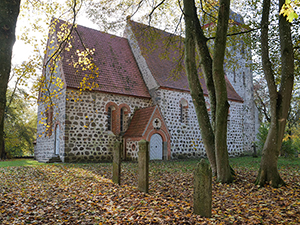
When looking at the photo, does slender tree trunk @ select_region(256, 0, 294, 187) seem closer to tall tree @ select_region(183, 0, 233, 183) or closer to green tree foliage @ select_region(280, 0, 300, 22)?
tall tree @ select_region(183, 0, 233, 183)

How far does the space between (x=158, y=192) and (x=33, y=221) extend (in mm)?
→ 3063

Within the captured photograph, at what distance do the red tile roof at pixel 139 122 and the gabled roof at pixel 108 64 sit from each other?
55.4 inches

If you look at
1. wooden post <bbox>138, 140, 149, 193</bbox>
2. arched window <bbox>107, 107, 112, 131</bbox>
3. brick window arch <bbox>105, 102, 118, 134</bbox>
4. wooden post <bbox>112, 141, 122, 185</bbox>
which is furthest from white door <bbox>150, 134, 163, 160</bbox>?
wooden post <bbox>138, 140, 149, 193</bbox>

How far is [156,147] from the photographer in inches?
625

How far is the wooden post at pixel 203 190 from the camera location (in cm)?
452

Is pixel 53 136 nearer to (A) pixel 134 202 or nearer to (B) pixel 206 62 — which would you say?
(B) pixel 206 62

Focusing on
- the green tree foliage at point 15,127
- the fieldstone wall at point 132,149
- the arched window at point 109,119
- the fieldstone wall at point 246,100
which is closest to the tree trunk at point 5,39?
the fieldstone wall at point 132,149

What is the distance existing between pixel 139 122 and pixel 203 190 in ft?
37.0

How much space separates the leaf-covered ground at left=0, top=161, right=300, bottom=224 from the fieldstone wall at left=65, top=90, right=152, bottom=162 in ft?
19.8

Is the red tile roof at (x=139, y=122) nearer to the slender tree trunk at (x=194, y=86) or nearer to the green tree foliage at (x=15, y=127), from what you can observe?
the slender tree trunk at (x=194, y=86)

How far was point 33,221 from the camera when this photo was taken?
436 cm

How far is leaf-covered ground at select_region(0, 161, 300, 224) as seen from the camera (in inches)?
173

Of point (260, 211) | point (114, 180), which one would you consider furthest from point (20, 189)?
point (260, 211)

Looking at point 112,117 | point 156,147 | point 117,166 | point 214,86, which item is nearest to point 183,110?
point 156,147
